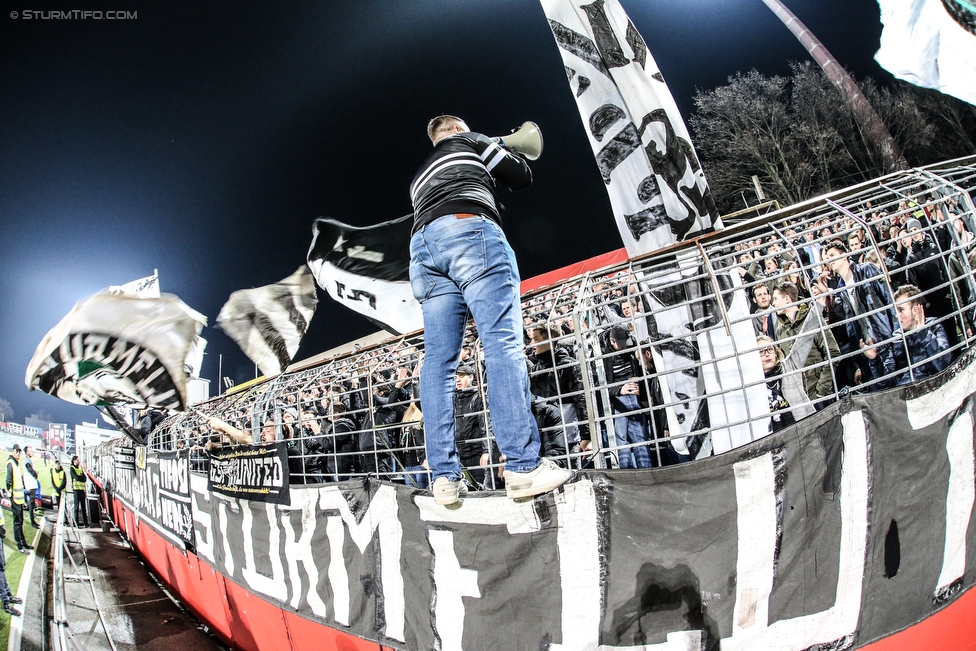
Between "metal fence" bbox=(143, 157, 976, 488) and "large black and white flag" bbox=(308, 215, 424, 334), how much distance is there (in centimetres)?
56

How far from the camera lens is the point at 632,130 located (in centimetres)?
338

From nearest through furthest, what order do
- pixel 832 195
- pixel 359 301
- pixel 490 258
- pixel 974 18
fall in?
pixel 490 258 < pixel 832 195 < pixel 359 301 < pixel 974 18

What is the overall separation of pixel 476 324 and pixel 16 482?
16024mm

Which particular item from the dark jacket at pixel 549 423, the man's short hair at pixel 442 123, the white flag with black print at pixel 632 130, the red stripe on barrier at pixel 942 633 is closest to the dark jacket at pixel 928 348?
the red stripe on barrier at pixel 942 633

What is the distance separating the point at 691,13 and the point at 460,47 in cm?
836

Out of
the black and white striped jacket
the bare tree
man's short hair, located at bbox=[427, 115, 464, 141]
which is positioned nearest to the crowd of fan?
the black and white striped jacket

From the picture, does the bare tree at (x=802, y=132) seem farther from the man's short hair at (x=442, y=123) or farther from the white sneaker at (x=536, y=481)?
the white sneaker at (x=536, y=481)

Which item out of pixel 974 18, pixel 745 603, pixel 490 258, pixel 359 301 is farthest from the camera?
pixel 974 18

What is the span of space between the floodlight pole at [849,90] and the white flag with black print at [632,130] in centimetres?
1634

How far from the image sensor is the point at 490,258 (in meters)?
1.84

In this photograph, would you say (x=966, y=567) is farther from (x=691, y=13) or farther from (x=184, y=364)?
(x=691, y=13)

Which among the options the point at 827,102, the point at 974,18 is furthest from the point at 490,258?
the point at 827,102

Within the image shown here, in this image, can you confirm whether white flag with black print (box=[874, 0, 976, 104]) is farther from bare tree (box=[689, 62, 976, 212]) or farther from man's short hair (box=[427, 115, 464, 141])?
bare tree (box=[689, 62, 976, 212])

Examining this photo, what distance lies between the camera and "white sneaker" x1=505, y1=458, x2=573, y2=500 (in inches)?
66.3
